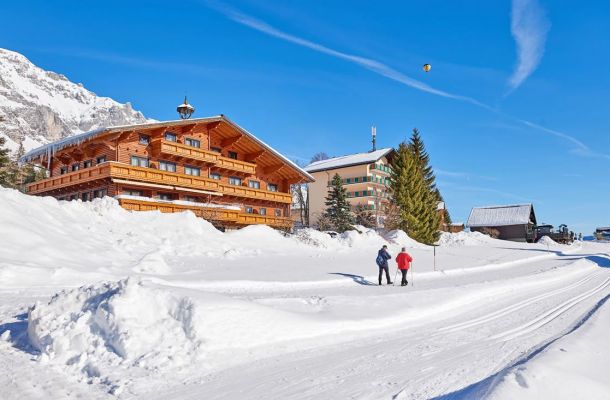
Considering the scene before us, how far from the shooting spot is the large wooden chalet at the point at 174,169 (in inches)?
1117

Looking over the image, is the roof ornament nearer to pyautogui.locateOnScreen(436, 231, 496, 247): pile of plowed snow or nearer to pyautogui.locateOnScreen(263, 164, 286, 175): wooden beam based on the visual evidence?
pyautogui.locateOnScreen(263, 164, 286, 175): wooden beam

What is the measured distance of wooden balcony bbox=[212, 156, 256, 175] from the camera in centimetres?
3466

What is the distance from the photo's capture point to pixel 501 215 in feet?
229

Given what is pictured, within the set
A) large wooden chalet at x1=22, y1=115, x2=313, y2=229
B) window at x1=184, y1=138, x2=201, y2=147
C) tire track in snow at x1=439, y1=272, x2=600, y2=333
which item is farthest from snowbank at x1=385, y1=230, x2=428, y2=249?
window at x1=184, y1=138, x2=201, y2=147

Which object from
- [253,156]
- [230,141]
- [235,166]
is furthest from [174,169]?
[253,156]

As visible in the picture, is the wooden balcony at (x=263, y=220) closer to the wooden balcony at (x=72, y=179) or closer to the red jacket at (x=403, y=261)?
the wooden balcony at (x=72, y=179)

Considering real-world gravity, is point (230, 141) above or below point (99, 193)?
above

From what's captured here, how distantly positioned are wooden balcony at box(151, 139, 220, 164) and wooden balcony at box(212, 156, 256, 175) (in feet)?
3.33

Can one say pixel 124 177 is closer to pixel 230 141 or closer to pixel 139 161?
pixel 139 161

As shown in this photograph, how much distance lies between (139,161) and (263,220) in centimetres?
983

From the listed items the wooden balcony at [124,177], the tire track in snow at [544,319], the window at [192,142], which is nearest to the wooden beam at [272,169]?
the window at [192,142]

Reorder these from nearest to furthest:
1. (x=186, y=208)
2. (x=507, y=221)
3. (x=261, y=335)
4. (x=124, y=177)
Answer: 1. (x=261, y=335)
2. (x=124, y=177)
3. (x=186, y=208)
4. (x=507, y=221)

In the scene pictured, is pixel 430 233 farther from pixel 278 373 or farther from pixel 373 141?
pixel 278 373

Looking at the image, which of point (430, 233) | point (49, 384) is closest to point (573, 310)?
Answer: point (49, 384)
